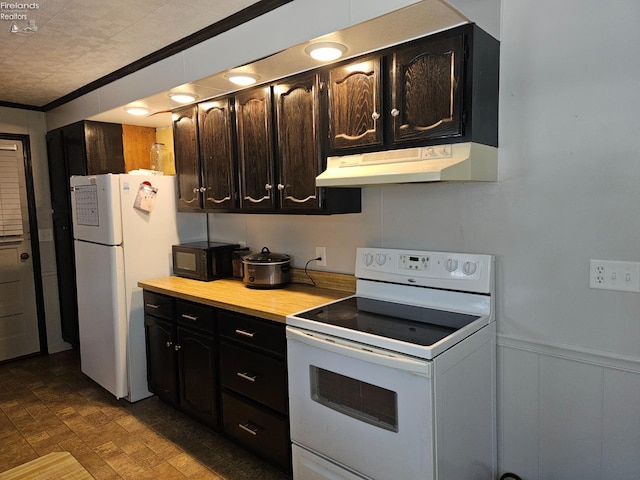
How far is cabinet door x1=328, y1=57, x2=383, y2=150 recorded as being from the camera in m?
1.96

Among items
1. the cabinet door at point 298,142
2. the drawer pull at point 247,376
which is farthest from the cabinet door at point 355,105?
the drawer pull at point 247,376

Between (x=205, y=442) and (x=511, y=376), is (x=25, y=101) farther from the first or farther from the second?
(x=511, y=376)

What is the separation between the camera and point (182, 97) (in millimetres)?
2865

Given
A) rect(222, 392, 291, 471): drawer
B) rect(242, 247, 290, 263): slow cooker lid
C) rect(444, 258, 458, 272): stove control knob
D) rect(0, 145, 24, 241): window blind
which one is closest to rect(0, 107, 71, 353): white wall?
rect(0, 145, 24, 241): window blind

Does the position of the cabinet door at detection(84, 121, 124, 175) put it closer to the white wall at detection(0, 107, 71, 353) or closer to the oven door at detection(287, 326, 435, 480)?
the white wall at detection(0, 107, 71, 353)

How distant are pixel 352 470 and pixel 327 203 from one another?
1210 mm

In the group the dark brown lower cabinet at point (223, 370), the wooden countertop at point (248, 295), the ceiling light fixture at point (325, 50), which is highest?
the ceiling light fixture at point (325, 50)

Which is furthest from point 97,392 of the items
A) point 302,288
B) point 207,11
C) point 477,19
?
point 477,19

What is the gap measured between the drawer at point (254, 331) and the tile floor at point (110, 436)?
69 centimetres

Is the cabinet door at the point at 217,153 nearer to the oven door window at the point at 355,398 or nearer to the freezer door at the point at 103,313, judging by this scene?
the freezer door at the point at 103,313

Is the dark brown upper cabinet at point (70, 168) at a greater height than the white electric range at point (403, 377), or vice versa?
the dark brown upper cabinet at point (70, 168)

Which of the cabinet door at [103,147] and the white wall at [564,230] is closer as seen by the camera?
the white wall at [564,230]

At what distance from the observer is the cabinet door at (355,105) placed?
77.0 inches

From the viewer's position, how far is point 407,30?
1.77 meters
